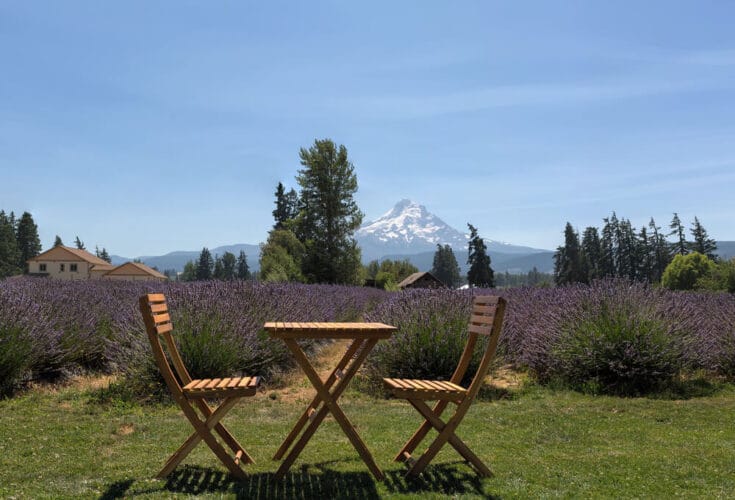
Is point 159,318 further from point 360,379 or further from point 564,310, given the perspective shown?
point 564,310

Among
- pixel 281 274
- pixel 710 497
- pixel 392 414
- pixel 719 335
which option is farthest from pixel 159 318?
pixel 281 274

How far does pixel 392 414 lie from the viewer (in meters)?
5.59

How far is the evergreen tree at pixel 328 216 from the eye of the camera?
107 feet

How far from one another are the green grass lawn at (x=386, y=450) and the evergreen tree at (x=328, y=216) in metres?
26.4

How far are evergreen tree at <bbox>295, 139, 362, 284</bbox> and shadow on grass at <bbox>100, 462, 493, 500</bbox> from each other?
28636mm

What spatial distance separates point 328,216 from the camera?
33.2m

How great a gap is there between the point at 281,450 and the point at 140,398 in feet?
9.47

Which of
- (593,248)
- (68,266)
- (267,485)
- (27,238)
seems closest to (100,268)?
(68,266)

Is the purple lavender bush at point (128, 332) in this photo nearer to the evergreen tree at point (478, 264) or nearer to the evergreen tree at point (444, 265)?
the evergreen tree at point (478, 264)

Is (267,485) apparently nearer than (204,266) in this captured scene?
Yes

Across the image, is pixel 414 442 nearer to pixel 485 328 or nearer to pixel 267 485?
pixel 485 328

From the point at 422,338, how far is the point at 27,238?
84969mm

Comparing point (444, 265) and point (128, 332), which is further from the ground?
point (444, 265)

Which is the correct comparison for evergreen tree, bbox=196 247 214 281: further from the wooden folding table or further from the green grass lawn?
the wooden folding table
